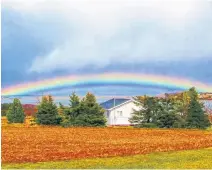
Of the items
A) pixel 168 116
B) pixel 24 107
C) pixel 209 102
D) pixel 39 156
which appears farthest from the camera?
pixel 24 107

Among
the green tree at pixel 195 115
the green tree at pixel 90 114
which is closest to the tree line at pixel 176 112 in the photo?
the green tree at pixel 195 115

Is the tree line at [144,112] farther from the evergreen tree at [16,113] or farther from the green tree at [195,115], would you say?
the evergreen tree at [16,113]

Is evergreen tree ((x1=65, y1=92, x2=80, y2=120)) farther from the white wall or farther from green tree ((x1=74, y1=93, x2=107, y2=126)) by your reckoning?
the white wall

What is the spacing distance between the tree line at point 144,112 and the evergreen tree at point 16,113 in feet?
5.58

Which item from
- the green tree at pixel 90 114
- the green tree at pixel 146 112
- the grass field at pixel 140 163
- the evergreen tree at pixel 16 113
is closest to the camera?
the grass field at pixel 140 163

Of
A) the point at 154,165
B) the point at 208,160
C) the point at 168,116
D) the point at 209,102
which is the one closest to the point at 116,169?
the point at 154,165

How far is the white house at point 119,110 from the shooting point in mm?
27797

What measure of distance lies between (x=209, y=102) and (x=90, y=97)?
21.7 feet

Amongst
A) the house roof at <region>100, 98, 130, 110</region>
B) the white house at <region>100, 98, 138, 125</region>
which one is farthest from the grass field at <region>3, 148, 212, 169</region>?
the house roof at <region>100, 98, 130, 110</region>

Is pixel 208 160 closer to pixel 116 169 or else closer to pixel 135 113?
pixel 116 169

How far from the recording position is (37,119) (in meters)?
25.3

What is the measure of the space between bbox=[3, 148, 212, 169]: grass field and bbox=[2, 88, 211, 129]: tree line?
13177mm

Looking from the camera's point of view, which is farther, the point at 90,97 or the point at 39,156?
the point at 90,97

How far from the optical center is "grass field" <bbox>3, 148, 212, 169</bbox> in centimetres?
865
